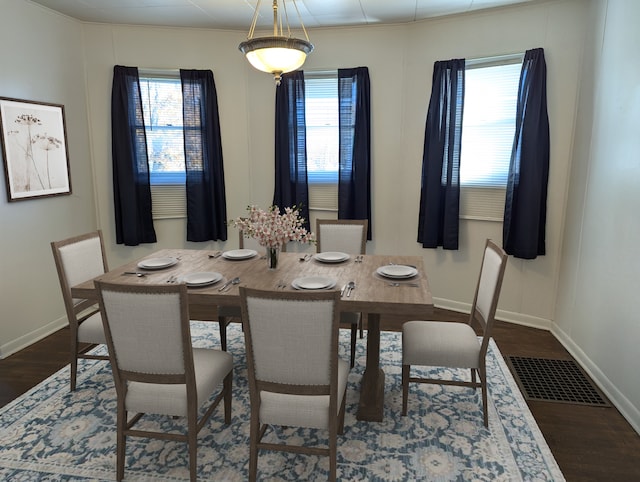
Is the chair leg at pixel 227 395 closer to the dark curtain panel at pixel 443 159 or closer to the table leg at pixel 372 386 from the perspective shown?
the table leg at pixel 372 386

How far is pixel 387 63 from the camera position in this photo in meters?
4.42

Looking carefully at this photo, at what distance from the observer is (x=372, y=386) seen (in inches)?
106

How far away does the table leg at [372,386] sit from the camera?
8.59 feet

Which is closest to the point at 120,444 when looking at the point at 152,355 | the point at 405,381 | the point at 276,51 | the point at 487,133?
the point at 152,355

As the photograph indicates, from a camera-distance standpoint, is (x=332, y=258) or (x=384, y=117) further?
(x=384, y=117)

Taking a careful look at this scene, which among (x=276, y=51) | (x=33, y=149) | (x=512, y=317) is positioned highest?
(x=276, y=51)

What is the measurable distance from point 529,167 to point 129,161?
387cm

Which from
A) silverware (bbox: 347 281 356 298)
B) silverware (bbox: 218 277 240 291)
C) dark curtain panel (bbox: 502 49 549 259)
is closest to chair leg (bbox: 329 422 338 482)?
silverware (bbox: 347 281 356 298)

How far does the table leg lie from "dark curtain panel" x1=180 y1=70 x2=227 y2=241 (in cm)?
264

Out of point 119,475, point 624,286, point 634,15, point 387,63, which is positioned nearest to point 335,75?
point 387,63

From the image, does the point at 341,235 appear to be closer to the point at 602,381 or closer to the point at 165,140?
the point at 602,381

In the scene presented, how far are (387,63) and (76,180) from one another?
10.9 feet

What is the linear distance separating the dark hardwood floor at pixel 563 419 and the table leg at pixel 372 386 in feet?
3.16

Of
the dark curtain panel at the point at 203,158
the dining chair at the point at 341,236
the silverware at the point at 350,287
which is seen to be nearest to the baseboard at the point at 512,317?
the dining chair at the point at 341,236
